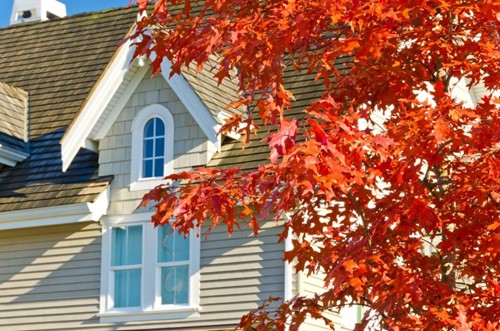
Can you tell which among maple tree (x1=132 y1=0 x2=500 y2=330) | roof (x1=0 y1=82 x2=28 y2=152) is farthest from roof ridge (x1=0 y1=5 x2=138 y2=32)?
maple tree (x1=132 y1=0 x2=500 y2=330)

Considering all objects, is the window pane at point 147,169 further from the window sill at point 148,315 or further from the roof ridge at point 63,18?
the roof ridge at point 63,18

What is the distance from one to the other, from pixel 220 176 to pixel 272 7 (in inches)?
61.7

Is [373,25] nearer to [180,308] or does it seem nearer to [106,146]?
[180,308]

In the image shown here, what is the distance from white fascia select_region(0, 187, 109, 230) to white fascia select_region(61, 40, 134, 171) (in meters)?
0.94

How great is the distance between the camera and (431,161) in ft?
30.8

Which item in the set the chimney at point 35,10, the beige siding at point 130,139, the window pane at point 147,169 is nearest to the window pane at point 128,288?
the beige siding at point 130,139

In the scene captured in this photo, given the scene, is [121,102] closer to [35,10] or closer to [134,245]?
[134,245]

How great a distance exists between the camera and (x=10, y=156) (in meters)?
24.1

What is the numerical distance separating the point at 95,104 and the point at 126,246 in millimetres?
2902

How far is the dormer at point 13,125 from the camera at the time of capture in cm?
2409

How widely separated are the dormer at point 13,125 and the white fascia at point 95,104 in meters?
2.16

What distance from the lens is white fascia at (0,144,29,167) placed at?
23.9 metres

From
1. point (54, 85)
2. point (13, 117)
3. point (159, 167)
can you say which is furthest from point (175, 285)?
point (54, 85)

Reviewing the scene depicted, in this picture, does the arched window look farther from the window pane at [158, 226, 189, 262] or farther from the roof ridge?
the roof ridge
